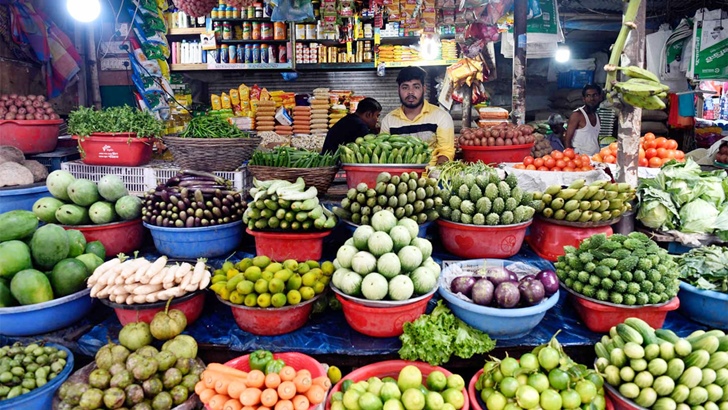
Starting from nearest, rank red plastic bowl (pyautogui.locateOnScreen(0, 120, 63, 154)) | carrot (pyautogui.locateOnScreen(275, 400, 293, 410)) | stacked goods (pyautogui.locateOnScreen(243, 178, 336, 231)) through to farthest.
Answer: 1. carrot (pyautogui.locateOnScreen(275, 400, 293, 410))
2. stacked goods (pyautogui.locateOnScreen(243, 178, 336, 231))
3. red plastic bowl (pyautogui.locateOnScreen(0, 120, 63, 154))

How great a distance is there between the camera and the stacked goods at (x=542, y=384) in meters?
1.82

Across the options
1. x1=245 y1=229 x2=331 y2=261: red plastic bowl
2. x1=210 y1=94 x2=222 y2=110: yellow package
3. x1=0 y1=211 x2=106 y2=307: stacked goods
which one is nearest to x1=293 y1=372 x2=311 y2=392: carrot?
x1=245 y1=229 x2=331 y2=261: red plastic bowl

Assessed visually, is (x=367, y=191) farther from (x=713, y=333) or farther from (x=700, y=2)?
(x=700, y=2)

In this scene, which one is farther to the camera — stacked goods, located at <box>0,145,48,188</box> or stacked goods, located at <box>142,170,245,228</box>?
stacked goods, located at <box>0,145,48,188</box>

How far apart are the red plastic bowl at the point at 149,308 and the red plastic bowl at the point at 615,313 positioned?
1.95 m

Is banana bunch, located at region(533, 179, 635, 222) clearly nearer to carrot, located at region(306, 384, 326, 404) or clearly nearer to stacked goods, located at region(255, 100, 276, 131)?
carrot, located at region(306, 384, 326, 404)

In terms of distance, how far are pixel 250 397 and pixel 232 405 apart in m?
0.08

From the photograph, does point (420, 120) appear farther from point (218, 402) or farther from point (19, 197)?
point (218, 402)

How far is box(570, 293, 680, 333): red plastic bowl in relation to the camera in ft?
7.19

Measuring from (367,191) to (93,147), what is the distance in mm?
2213

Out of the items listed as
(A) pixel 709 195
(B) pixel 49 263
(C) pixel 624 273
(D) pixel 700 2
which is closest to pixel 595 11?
(D) pixel 700 2

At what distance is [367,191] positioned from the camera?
2598mm

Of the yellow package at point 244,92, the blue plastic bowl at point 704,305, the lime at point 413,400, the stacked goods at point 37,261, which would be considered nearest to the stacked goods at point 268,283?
Result: the lime at point 413,400

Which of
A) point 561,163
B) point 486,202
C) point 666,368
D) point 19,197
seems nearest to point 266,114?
point 19,197
